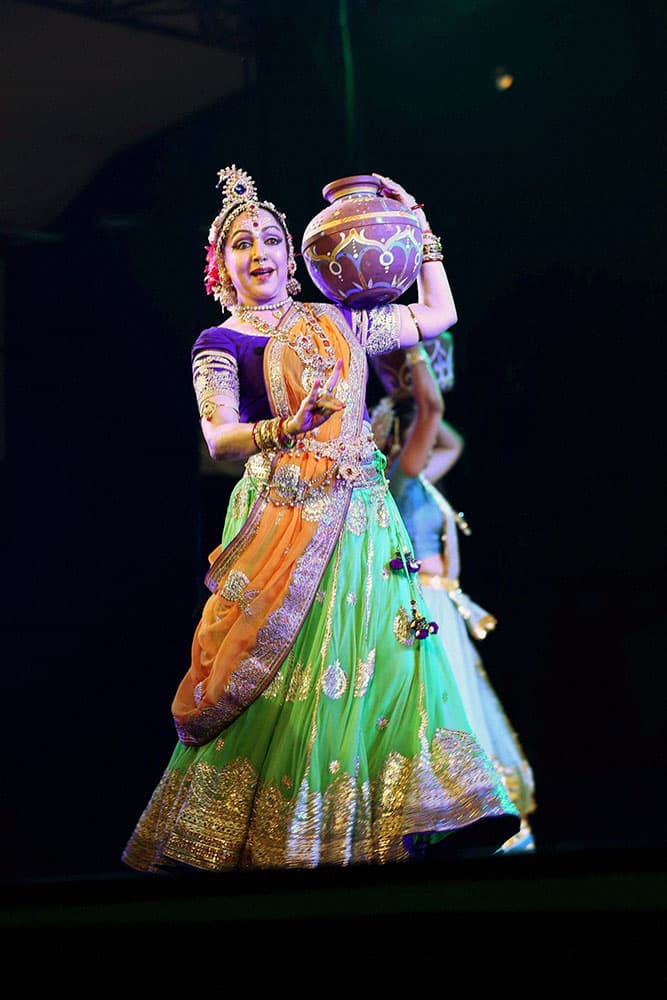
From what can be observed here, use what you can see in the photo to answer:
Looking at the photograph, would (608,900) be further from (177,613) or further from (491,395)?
(491,395)

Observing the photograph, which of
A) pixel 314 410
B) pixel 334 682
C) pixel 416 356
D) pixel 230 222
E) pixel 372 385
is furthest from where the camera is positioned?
pixel 372 385

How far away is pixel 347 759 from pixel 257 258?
42.3 inches

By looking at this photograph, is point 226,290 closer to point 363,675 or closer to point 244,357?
point 244,357

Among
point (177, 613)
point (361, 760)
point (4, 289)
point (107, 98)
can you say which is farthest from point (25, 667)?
point (107, 98)

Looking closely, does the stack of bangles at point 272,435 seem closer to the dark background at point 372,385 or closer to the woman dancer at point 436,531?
the dark background at point 372,385

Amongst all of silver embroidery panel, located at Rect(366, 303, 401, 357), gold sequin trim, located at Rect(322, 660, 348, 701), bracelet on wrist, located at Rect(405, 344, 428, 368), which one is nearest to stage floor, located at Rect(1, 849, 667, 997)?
gold sequin trim, located at Rect(322, 660, 348, 701)

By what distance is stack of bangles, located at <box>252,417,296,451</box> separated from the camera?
8.81ft

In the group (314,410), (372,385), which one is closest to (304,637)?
(314,410)

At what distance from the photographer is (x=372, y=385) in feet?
14.6

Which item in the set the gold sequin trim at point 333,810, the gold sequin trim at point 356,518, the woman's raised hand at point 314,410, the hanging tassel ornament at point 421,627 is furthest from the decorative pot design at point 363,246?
the gold sequin trim at point 333,810

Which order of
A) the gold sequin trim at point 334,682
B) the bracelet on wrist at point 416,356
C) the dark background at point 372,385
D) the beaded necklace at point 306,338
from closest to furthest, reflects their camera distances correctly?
the gold sequin trim at point 334,682, the beaded necklace at point 306,338, the dark background at point 372,385, the bracelet on wrist at point 416,356

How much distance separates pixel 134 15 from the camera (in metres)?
3.52

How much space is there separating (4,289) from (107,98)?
0.55 meters

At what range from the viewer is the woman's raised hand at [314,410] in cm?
264
